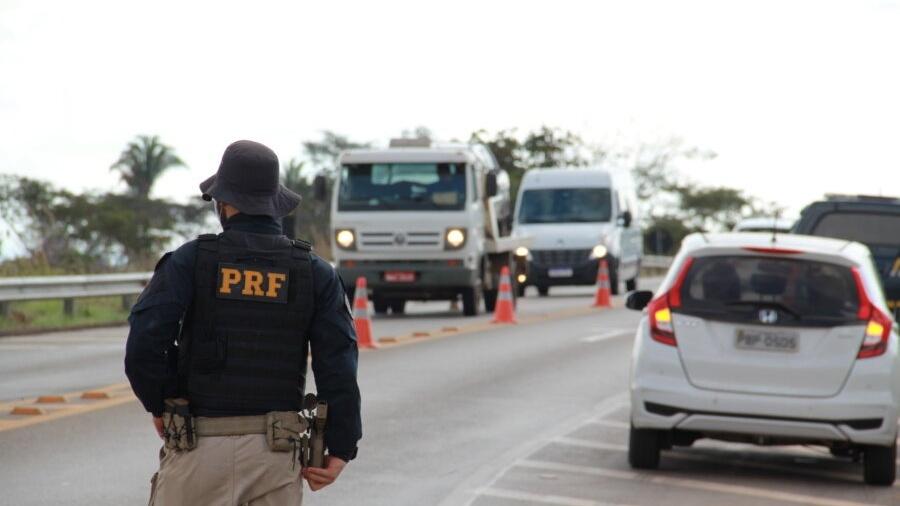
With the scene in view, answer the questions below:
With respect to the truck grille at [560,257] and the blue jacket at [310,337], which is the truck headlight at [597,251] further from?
the blue jacket at [310,337]

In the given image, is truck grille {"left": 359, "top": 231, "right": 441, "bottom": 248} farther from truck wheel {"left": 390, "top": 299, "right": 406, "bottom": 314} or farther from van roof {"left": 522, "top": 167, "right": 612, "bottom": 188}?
van roof {"left": 522, "top": 167, "right": 612, "bottom": 188}

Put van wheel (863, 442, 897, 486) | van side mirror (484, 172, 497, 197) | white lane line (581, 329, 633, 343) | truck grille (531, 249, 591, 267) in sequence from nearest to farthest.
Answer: van wheel (863, 442, 897, 486)
white lane line (581, 329, 633, 343)
van side mirror (484, 172, 497, 197)
truck grille (531, 249, 591, 267)

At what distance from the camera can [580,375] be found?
57.9 ft

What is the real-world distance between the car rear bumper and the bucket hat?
579cm

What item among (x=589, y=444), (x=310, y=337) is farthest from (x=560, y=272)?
(x=310, y=337)

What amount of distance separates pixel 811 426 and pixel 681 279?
119 cm

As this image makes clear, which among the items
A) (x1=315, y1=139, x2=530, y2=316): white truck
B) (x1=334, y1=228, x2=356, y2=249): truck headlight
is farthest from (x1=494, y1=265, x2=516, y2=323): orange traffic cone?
(x1=334, y1=228, x2=356, y2=249): truck headlight

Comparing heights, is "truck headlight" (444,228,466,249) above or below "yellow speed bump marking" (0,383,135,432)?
above

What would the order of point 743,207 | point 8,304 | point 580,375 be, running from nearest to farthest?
point 580,375, point 8,304, point 743,207

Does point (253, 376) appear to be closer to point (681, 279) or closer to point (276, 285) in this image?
point (276, 285)

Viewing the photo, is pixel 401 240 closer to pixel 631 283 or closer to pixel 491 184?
pixel 491 184

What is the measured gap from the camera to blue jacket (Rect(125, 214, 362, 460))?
193 inches

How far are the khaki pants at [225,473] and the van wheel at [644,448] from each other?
6.09 m

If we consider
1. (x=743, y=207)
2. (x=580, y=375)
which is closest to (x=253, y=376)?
(x=580, y=375)
